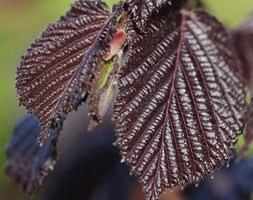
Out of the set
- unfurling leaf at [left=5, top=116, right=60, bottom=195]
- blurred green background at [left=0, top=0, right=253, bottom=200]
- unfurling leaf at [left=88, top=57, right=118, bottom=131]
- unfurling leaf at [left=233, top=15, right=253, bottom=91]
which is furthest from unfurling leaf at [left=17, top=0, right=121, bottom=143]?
blurred green background at [left=0, top=0, right=253, bottom=200]

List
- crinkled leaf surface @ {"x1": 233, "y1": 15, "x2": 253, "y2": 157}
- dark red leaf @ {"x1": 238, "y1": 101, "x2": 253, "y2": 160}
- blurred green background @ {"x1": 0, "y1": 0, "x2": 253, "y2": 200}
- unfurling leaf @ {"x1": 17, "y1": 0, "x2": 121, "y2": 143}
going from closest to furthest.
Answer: unfurling leaf @ {"x1": 17, "y1": 0, "x2": 121, "y2": 143} < dark red leaf @ {"x1": 238, "y1": 101, "x2": 253, "y2": 160} < crinkled leaf surface @ {"x1": 233, "y1": 15, "x2": 253, "y2": 157} < blurred green background @ {"x1": 0, "y1": 0, "x2": 253, "y2": 200}

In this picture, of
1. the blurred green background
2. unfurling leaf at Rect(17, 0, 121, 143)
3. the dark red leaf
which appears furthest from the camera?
the blurred green background

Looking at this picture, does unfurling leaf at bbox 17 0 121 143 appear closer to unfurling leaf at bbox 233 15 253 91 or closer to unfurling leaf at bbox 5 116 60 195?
unfurling leaf at bbox 5 116 60 195

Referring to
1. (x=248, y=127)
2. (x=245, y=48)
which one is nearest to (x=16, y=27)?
(x=245, y=48)

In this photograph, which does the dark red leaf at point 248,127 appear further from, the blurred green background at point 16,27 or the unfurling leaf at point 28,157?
the blurred green background at point 16,27

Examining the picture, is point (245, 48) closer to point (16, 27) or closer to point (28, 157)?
point (28, 157)

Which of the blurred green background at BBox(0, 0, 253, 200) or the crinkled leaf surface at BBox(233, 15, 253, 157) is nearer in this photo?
the crinkled leaf surface at BBox(233, 15, 253, 157)

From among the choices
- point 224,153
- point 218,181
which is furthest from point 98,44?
point 218,181
